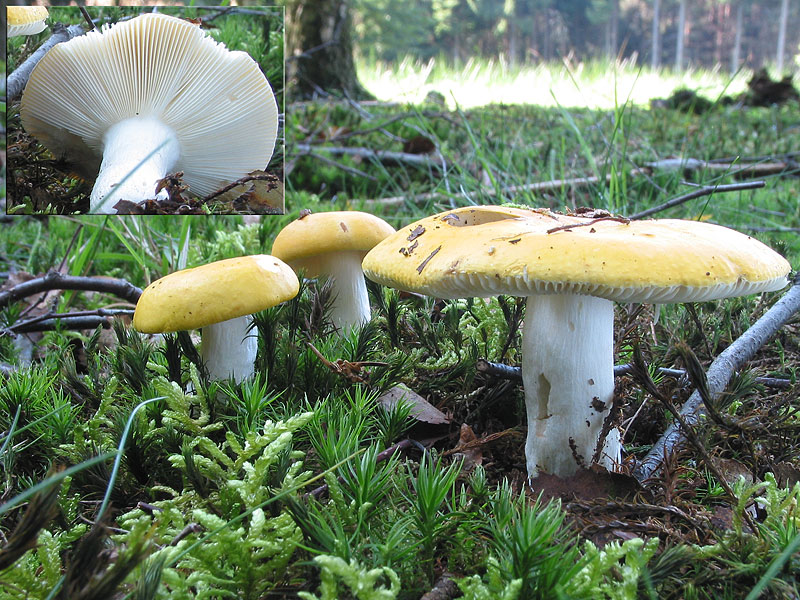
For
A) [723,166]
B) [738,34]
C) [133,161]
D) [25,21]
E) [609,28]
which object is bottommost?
[723,166]

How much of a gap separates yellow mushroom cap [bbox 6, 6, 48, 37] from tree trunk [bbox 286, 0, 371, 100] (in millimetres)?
4277

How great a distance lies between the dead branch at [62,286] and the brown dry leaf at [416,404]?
1.23 meters

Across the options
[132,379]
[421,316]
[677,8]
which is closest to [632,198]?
[421,316]

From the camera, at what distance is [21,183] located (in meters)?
2.58

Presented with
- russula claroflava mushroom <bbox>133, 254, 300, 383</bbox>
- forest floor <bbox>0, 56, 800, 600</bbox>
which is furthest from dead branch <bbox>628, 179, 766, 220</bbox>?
russula claroflava mushroom <bbox>133, 254, 300, 383</bbox>

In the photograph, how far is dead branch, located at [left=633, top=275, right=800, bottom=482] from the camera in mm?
1507

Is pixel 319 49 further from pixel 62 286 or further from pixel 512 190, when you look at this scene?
pixel 62 286

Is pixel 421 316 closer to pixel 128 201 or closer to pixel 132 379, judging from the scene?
pixel 132 379

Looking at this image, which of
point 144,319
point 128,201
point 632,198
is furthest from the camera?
point 632,198

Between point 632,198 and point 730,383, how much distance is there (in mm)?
2547

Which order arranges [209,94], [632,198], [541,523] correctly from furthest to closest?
1. [632,198]
2. [209,94]
3. [541,523]

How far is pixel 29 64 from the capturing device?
235cm

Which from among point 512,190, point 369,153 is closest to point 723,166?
point 512,190

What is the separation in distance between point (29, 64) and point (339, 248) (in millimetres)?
1527
